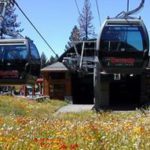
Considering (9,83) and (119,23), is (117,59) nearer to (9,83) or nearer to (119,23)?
(119,23)

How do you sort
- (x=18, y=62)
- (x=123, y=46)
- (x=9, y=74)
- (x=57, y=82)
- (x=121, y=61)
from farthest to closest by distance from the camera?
(x=57, y=82) < (x=18, y=62) < (x=9, y=74) < (x=123, y=46) < (x=121, y=61)

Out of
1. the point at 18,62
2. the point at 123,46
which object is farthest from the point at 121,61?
the point at 18,62

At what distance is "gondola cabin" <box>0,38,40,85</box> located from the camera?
20.0m

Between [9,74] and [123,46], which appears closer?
[123,46]

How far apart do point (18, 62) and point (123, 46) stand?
14.6 feet

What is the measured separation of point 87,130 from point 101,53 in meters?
8.05

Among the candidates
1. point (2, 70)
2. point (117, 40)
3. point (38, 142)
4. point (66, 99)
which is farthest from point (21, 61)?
point (66, 99)

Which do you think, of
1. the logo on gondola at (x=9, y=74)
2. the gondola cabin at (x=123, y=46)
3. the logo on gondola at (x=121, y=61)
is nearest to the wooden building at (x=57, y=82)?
the logo on gondola at (x=9, y=74)

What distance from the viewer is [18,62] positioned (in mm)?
20359

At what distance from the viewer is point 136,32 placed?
18.5 metres

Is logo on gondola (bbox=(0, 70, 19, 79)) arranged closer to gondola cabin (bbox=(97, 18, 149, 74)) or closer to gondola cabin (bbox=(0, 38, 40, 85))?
gondola cabin (bbox=(0, 38, 40, 85))

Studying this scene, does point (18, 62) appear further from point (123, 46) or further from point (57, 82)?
point (57, 82)

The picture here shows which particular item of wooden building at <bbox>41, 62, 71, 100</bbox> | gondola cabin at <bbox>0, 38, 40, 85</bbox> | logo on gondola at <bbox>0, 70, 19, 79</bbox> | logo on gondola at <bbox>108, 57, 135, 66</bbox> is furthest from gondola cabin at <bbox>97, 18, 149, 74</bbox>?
wooden building at <bbox>41, 62, 71, 100</bbox>

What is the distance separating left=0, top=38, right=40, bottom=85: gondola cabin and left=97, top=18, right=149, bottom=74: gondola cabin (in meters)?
3.37
